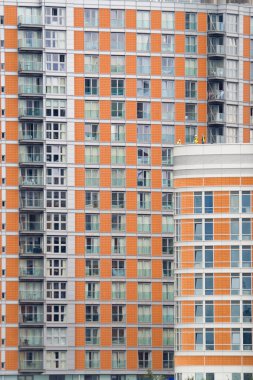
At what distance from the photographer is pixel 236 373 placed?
19988 centimetres

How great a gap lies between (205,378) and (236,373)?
2777 mm

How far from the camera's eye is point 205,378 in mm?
199875
